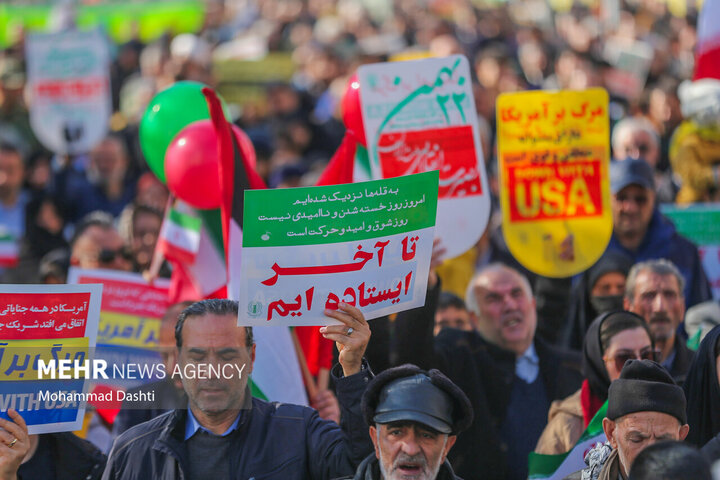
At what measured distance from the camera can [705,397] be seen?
4.55 meters

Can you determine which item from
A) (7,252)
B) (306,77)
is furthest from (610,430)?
(306,77)

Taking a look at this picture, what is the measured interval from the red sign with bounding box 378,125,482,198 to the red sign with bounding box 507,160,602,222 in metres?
0.38

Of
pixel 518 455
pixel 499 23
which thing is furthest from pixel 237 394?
pixel 499 23

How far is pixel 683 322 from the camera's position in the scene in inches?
240

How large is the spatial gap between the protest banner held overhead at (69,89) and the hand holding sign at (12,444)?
5.89m

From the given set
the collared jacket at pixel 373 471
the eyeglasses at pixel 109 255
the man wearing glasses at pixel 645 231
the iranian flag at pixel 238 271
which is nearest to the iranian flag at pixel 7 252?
the eyeglasses at pixel 109 255

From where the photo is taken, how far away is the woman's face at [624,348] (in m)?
4.96

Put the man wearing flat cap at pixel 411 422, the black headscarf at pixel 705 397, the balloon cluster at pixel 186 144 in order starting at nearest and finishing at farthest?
the man wearing flat cap at pixel 411 422 → the black headscarf at pixel 705 397 → the balloon cluster at pixel 186 144

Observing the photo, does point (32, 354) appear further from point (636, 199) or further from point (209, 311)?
point (636, 199)

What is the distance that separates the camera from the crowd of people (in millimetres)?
3969

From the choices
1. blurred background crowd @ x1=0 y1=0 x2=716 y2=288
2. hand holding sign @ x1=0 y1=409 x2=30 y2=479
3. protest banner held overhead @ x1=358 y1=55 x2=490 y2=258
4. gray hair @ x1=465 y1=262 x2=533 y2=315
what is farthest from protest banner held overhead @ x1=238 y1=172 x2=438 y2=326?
blurred background crowd @ x1=0 y1=0 x2=716 y2=288

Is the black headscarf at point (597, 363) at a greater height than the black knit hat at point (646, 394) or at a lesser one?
greater

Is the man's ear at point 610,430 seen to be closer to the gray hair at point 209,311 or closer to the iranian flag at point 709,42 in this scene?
the gray hair at point 209,311

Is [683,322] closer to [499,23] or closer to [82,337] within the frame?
[82,337]
